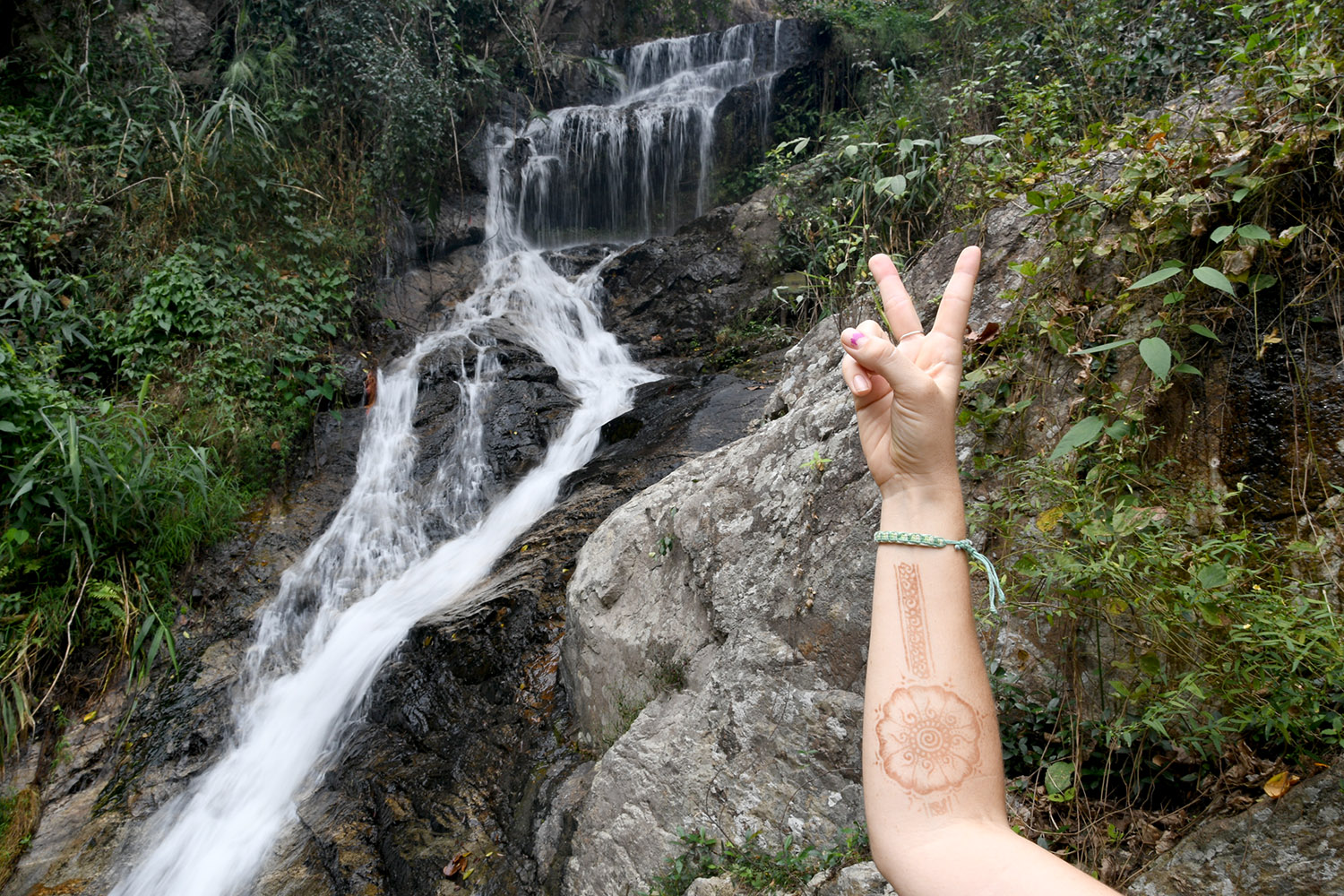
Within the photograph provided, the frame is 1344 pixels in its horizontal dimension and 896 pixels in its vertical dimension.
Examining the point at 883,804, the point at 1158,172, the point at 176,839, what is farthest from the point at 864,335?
the point at 176,839

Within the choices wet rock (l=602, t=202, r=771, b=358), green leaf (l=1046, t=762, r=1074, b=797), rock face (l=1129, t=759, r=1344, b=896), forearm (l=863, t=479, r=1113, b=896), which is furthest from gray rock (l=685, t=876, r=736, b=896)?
wet rock (l=602, t=202, r=771, b=358)

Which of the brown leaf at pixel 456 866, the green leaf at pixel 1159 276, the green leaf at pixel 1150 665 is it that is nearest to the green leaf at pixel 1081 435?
the green leaf at pixel 1159 276

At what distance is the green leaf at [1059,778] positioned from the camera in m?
1.77

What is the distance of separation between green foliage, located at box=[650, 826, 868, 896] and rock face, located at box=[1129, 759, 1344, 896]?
0.75 meters

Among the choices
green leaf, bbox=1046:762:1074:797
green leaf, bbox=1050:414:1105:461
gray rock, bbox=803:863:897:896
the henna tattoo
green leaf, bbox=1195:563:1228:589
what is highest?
green leaf, bbox=1050:414:1105:461

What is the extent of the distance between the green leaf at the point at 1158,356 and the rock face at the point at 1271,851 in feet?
2.85

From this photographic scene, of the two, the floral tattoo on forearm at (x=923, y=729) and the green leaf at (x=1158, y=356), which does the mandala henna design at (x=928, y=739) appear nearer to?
the floral tattoo on forearm at (x=923, y=729)

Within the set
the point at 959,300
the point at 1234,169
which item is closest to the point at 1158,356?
the point at 1234,169

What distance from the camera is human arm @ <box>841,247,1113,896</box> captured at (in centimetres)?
90

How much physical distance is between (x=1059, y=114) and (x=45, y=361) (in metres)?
7.60

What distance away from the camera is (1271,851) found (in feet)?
4.77

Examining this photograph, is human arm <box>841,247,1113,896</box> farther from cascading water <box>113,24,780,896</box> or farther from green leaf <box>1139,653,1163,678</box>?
cascading water <box>113,24,780,896</box>

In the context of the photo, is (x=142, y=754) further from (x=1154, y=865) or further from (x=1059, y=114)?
(x=1059, y=114)

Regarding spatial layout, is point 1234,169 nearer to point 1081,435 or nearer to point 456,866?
point 1081,435
